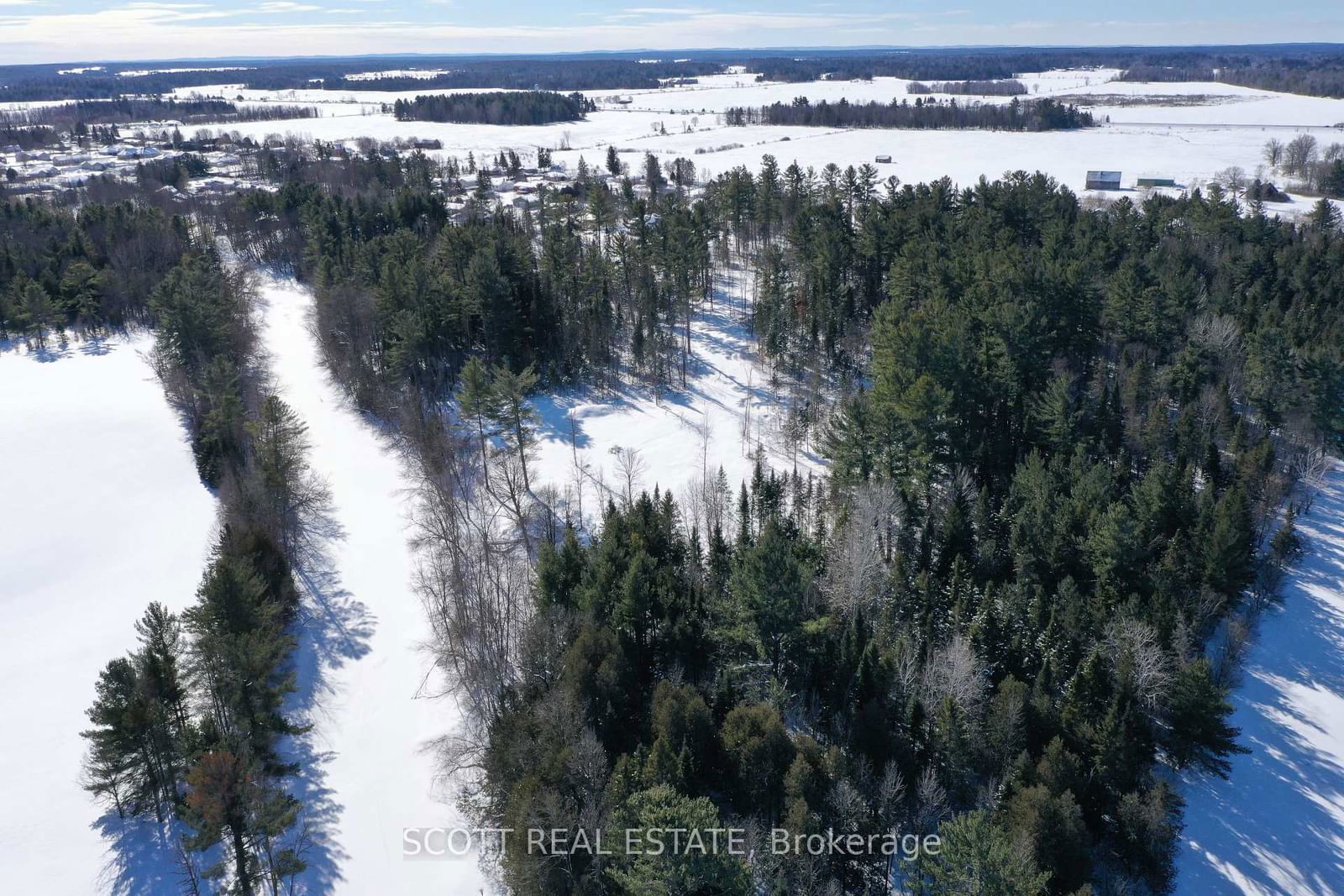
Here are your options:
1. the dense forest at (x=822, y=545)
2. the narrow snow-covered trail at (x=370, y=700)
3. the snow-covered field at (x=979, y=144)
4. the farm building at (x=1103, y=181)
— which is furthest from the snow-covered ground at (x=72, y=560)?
the farm building at (x=1103, y=181)

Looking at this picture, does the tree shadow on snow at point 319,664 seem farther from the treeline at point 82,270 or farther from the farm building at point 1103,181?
the farm building at point 1103,181

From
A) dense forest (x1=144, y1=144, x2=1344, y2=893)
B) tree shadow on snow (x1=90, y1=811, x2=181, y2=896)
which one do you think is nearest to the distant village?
dense forest (x1=144, y1=144, x2=1344, y2=893)

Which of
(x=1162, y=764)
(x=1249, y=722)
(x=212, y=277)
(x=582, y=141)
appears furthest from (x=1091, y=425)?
(x=582, y=141)

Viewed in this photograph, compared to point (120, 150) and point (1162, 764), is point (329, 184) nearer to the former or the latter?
point (120, 150)

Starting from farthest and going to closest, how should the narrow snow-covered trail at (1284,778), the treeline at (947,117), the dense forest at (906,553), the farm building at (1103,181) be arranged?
the treeline at (947,117) < the farm building at (1103,181) < the narrow snow-covered trail at (1284,778) < the dense forest at (906,553)

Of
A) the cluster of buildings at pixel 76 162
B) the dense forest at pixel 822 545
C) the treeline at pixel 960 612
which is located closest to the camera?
the treeline at pixel 960 612

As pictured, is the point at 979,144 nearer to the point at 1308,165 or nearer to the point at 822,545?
the point at 1308,165

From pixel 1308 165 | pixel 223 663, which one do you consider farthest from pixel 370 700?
pixel 1308 165

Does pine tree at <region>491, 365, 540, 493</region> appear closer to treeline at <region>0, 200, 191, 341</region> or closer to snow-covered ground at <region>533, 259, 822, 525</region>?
snow-covered ground at <region>533, 259, 822, 525</region>
